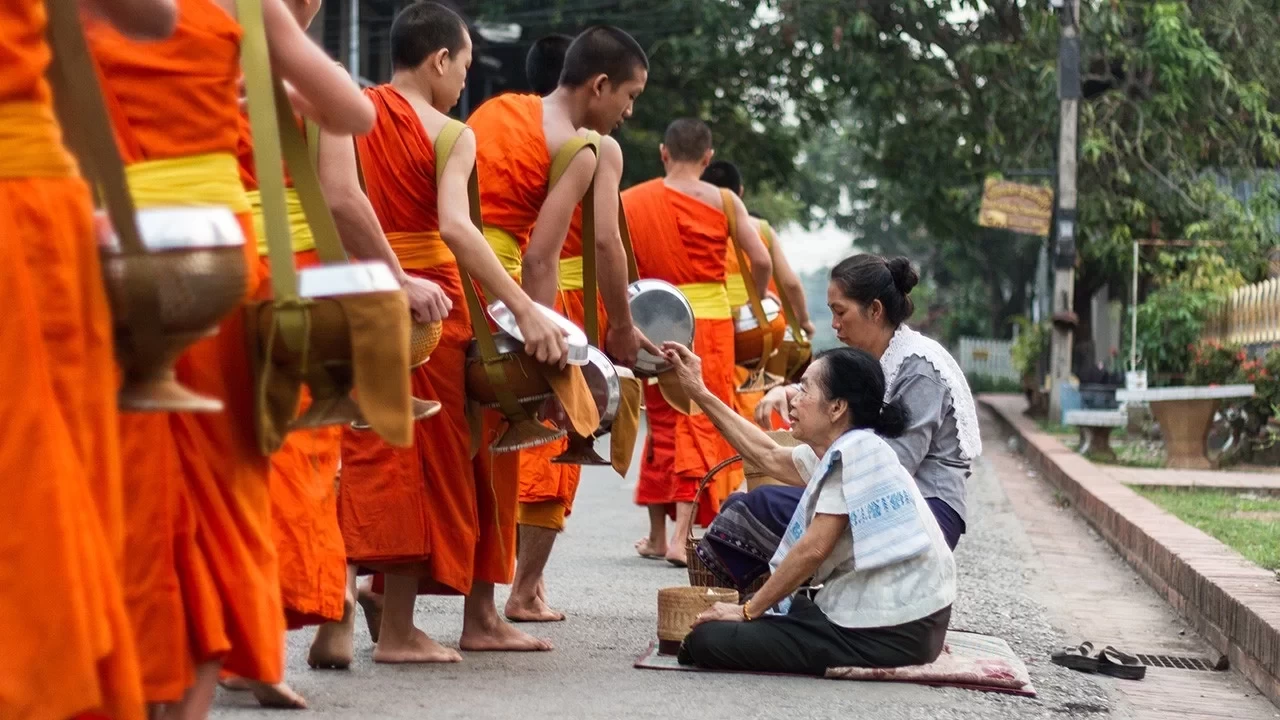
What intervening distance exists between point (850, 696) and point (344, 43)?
63.8 feet

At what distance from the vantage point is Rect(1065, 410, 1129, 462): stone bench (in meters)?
14.4

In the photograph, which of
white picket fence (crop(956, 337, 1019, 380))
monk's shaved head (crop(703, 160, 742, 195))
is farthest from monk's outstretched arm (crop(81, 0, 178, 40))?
white picket fence (crop(956, 337, 1019, 380))

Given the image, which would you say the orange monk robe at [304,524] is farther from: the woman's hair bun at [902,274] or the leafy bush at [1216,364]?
the leafy bush at [1216,364]

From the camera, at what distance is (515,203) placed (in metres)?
5.61

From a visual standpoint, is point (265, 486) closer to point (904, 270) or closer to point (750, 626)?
point (750, 626)

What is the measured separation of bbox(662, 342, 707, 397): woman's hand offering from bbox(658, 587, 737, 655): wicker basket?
2.19 feet

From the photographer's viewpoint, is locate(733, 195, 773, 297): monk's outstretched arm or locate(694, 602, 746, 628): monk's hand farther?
locate(733, 195, 773, 297): monk's outstretched arm

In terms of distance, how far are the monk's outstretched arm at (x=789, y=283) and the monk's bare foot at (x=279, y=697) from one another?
5.63m

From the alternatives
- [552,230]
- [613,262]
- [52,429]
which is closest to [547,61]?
[613,262]

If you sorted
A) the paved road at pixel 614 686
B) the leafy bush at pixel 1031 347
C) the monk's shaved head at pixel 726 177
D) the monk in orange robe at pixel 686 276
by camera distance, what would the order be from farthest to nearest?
the leafy bush at pixel 1031 347 < the monk's shaved head at pixel 726 177 < the monk in orange robe at pixel 686 276 < the paved road at pixel 614 686

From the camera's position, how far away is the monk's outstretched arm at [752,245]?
866 centimetres

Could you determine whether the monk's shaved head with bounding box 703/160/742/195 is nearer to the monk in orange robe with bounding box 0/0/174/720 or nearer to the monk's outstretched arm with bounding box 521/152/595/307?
the monk's outstretched arm with bounding box 521/152/595/307

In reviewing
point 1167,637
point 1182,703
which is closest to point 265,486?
point 1182,703

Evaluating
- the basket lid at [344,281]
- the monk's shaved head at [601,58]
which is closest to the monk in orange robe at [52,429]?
the basket lid at [344,281]
